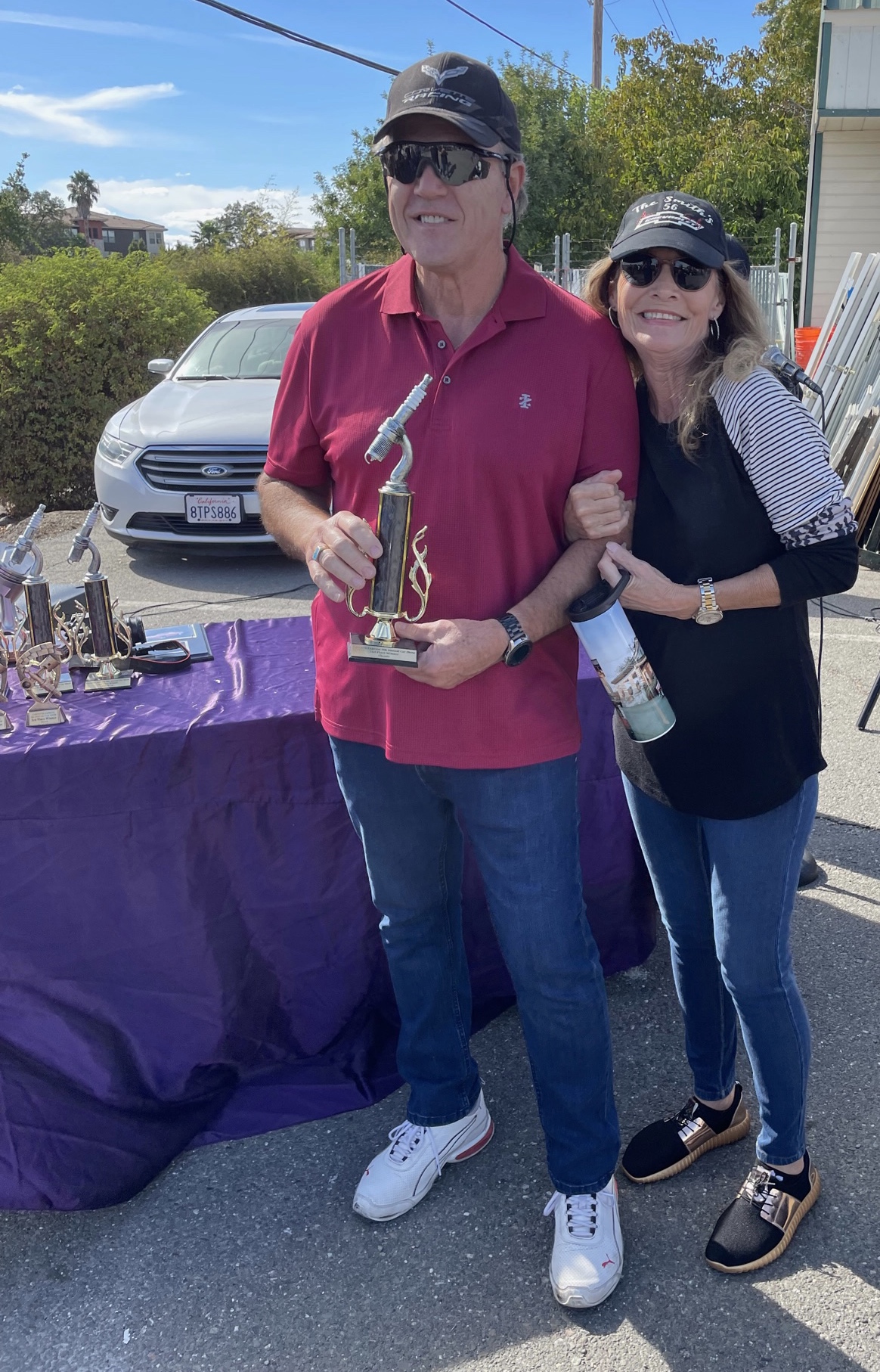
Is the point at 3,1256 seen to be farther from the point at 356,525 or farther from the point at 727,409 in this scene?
the point at 727,409

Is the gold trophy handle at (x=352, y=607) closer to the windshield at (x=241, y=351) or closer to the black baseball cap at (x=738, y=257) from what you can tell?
the black baseball cap at (x=738, y=257)

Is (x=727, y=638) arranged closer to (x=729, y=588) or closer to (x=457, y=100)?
(x=729, y=588)

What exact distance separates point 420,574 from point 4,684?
1.14 meters

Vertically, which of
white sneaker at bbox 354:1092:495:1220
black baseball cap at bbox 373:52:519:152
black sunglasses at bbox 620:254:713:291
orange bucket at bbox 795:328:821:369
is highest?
black baseball cap at bbox 373:52:519:152

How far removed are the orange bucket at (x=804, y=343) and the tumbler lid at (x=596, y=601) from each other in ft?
32.0

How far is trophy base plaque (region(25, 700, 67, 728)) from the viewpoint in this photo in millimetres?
2342

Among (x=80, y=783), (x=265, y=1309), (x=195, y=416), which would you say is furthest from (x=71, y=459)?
(x=265, y=1309)

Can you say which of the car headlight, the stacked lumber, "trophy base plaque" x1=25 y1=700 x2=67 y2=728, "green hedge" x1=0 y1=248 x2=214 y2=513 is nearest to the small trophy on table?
"trophy base plaque" x1=25 y1=700 x2=67 y2=728

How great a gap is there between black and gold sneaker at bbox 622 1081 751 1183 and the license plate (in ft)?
17.7

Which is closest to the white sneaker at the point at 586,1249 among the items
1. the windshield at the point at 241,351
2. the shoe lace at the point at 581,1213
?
the shoe lace at the point at 581,1213

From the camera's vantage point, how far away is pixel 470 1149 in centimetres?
235

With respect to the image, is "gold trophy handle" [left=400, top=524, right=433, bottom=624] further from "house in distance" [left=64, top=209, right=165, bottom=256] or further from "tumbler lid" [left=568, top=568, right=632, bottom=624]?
"house in distance" [left=64, top=209, right=165, bottom=256]

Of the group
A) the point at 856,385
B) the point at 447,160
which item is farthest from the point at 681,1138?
the point at 856,385

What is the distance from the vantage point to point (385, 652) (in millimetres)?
1786
